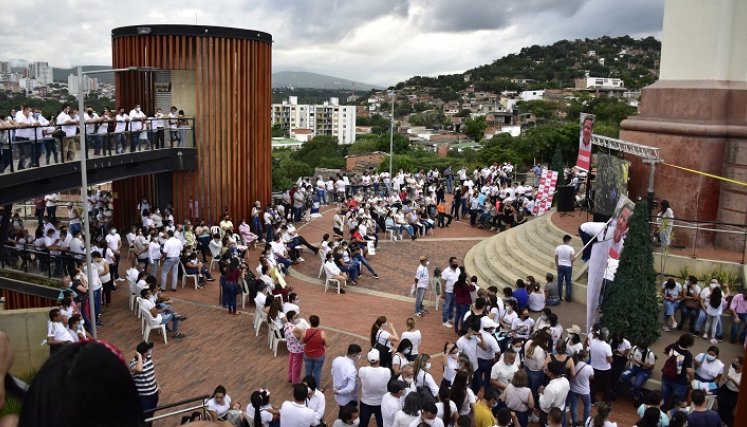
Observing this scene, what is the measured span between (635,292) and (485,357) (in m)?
3.22

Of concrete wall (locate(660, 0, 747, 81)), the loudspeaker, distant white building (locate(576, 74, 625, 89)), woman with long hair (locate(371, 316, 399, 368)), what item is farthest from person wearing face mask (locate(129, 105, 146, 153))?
distant white building (locate(576, 74, 625, 89))

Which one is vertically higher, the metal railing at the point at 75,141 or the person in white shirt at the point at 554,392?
the metal railing at the point at 75,141

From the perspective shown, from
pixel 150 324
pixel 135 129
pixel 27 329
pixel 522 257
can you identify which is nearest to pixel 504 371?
pixel 150 324

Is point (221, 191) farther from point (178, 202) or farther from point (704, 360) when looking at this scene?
point (704, 360)

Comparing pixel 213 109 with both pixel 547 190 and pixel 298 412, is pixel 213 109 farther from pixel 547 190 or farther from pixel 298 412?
pixel 298 412

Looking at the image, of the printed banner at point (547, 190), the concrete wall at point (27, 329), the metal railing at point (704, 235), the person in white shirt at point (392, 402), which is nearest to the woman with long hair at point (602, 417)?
the person in white shirt at point (392, 402)

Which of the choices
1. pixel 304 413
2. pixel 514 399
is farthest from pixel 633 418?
pixel 304 413

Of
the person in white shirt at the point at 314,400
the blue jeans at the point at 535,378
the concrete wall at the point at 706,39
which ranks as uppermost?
the concrete wall at the point at 706,39

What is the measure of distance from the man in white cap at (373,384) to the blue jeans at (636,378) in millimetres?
4325

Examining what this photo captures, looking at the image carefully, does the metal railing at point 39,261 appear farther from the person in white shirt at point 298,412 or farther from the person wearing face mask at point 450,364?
the person wearing face mask at point 450,364

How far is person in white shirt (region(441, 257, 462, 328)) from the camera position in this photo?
14.4 meters

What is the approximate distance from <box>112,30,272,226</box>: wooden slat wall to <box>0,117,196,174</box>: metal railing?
0.88m

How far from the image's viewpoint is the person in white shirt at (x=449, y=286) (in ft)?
47.1

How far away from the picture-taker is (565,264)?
15.0 metres
